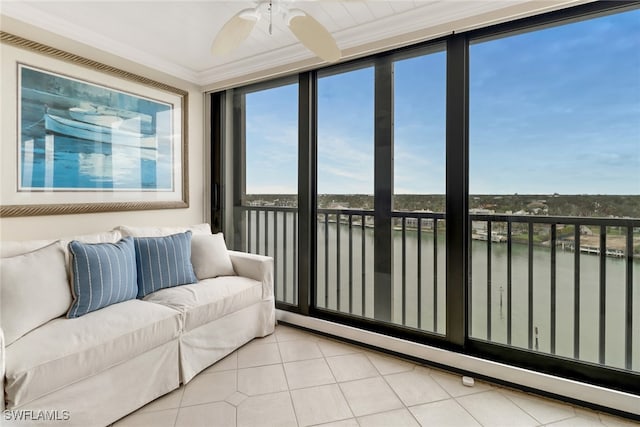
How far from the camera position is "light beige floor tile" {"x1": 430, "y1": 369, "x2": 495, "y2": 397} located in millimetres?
1994

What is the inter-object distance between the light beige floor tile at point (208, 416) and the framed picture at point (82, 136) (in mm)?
1751

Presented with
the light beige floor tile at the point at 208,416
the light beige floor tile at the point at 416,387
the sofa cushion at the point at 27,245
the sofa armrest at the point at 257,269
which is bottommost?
the light beige floor tile at the point at 416,387

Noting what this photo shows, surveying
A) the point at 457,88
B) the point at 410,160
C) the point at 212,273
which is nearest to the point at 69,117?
the point at 212,273

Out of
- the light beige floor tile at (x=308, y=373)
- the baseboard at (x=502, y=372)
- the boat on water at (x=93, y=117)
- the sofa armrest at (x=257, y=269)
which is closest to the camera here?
the baseboard at (x=502, y=372)

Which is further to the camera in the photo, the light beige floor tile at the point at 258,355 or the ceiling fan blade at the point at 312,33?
the light beige floor tile at the point at 258,355

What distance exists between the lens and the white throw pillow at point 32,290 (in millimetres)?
1576

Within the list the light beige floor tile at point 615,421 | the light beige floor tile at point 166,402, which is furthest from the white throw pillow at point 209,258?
the light beige floor tile at point 615,421

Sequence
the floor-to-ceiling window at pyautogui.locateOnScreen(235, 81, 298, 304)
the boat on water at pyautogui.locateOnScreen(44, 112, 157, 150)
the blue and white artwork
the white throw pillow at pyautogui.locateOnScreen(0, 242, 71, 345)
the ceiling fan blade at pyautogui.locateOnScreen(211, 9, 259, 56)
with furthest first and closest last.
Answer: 1. the floor-to-ceiling window at pyautogui.locateOnScreen(235, 81, 298, 304)
2. the boat on water at pyautogui.locateOnScreen(44, 112, 157, 150)
3. the blue and white artwork
4. the ceiling fan blade at pyautogui.locateOnScreen(211, 9, 259, 56)
5. the white throw pillow at pyautogui.locateOnScreen(0, 242, 71, 345)

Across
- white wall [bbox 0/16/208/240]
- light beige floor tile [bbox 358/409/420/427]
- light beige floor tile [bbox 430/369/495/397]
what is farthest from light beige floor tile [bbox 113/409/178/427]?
light beige floor tile [bbox 430/369/495/397]

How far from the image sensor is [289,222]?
3195 millimetres

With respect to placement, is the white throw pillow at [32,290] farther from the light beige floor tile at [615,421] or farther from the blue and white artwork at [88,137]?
the light beige floor tile at [615,421]

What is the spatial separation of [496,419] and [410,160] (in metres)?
1.73

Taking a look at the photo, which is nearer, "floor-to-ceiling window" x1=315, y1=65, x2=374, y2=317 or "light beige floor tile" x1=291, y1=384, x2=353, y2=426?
"light beige floor tile" x1=291, y1=384, x2=353, y2=426

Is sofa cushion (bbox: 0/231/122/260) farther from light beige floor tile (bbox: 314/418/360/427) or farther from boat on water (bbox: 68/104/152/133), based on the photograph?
light beige floor tile (bbox: 314/418/360/427)
